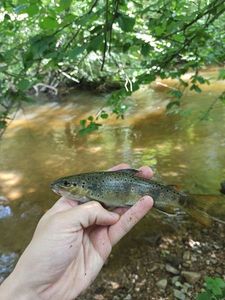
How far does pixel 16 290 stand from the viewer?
275cm

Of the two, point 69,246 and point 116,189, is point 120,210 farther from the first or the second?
point 69,246

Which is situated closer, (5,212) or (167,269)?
(167,269)

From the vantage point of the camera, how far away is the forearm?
2.73 m

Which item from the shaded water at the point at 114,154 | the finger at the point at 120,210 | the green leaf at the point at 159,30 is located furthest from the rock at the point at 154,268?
the green leaf at the point at 159,30

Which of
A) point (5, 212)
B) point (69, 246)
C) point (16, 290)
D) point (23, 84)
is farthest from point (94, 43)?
point (5, 212)

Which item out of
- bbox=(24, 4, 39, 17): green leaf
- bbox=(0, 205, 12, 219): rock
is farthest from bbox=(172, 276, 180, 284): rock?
bbox=(0, 205, 12, 219): rock

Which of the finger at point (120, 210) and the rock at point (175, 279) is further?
the rock at point (175, 279)

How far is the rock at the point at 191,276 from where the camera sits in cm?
484

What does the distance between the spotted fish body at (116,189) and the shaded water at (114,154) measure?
210 cm

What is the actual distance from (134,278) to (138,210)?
2.39m

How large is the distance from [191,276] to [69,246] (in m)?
2.55

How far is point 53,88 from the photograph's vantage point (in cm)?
2098

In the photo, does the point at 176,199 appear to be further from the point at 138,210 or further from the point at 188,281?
the point at 188,281

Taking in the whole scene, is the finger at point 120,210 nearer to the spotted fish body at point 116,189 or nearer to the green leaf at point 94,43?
the spotted fish body at point 116,189
